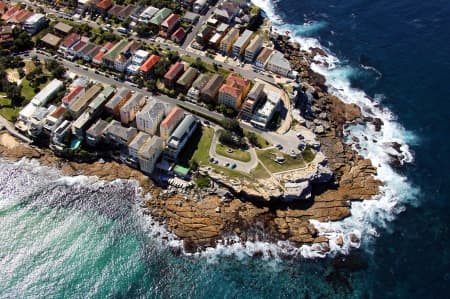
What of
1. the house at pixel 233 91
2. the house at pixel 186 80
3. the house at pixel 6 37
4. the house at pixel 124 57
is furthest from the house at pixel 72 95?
the house at pixel 233 91

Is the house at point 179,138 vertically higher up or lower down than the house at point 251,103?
lower down

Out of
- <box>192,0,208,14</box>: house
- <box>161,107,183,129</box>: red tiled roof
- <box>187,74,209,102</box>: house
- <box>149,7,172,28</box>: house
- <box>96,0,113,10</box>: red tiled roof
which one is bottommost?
<box>161,107,183,129</box>: red tiled roof

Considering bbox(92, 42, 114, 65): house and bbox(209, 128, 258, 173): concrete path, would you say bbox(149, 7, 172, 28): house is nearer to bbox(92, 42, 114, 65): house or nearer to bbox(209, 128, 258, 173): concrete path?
bbox(92, 42, 114, 65): house

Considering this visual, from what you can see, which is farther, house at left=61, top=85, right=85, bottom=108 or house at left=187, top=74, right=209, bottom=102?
house at left=187, top=74, right=209, bottom=102

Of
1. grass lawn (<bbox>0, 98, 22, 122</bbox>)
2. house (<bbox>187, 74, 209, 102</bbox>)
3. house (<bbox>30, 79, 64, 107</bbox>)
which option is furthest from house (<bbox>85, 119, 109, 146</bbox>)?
house (<bbox>187, 74, 209, 102</bbox>)

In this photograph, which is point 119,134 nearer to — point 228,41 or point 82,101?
point 82,101

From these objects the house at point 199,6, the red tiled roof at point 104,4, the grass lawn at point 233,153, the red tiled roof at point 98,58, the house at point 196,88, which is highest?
the house at point 199,6

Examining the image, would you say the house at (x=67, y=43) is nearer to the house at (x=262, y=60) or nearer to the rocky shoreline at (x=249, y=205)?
the rocky shoreline at (x=249, y=205)

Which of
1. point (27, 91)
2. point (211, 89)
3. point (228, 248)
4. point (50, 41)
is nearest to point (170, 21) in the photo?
point (211, 89)
